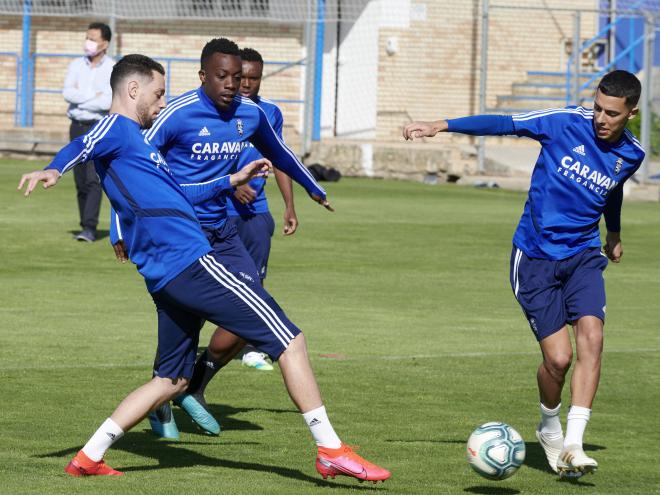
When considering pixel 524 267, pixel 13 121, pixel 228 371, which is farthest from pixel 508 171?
pixel 524 267

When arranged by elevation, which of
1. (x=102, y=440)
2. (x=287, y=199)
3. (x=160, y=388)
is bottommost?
(x=102, y=440)

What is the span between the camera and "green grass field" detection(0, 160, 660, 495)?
270 inches

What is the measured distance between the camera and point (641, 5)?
3178 cm

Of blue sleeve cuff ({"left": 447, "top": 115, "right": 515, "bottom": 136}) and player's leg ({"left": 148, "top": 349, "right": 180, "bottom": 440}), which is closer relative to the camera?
blue sleeve cuff ({"left": 447, "top": 115, "right": 515, "bottom": 136})

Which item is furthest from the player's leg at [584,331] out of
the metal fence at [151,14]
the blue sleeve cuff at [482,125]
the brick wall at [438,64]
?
the brick wall at [438,64]

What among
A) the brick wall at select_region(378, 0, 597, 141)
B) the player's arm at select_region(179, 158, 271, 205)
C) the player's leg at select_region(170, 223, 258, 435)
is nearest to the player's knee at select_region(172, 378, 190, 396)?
the player's leg at select_region(170, 223, 258, 435)

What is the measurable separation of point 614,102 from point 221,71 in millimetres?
1966

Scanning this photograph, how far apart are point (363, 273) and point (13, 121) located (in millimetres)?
18425

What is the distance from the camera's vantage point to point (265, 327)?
21.3 ft

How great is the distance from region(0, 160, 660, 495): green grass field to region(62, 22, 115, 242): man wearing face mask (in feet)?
1.53

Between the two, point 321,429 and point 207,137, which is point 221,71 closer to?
point 207,137

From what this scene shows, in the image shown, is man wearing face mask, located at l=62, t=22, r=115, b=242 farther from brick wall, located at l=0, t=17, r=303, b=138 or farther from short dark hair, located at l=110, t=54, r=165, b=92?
brick wall, located at l=0, t=17, r=303, b=138

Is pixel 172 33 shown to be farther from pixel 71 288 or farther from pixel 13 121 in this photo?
pixel 71 288

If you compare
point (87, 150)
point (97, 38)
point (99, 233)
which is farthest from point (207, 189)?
point (99, 233)
